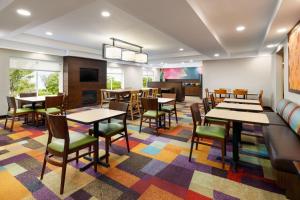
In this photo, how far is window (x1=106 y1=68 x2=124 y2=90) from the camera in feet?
31.6

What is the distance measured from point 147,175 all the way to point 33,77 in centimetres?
647

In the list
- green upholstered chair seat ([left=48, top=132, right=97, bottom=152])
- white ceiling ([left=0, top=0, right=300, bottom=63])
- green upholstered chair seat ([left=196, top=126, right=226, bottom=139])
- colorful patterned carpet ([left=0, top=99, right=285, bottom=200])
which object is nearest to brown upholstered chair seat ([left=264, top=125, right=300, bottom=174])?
colorful patterned carpet ([left=0, top=99, right=285, bottom=200])

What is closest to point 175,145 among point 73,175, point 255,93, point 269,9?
point 73,175

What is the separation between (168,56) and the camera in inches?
345

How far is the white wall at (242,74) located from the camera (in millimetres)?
7812

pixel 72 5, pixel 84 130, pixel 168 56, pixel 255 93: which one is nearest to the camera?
pixel 72 5

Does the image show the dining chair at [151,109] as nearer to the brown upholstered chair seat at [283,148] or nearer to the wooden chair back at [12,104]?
the brown upholstered chair seat at [283,148]

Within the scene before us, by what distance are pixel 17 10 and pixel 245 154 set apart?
185 inches

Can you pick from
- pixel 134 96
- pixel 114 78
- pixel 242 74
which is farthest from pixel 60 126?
pixel 242 74

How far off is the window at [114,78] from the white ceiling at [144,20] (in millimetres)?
3757

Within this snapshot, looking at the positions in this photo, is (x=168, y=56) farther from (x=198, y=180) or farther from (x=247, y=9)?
(x=198, y=180)

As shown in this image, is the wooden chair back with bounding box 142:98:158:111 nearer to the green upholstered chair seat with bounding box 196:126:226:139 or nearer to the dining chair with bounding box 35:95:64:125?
the green upholstered chair seat with bounding box 196:126:226:139

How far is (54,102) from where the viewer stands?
4.43 metres

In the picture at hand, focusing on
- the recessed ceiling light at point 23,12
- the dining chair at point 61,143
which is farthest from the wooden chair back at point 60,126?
the recessed ceiling light at point 23,12
